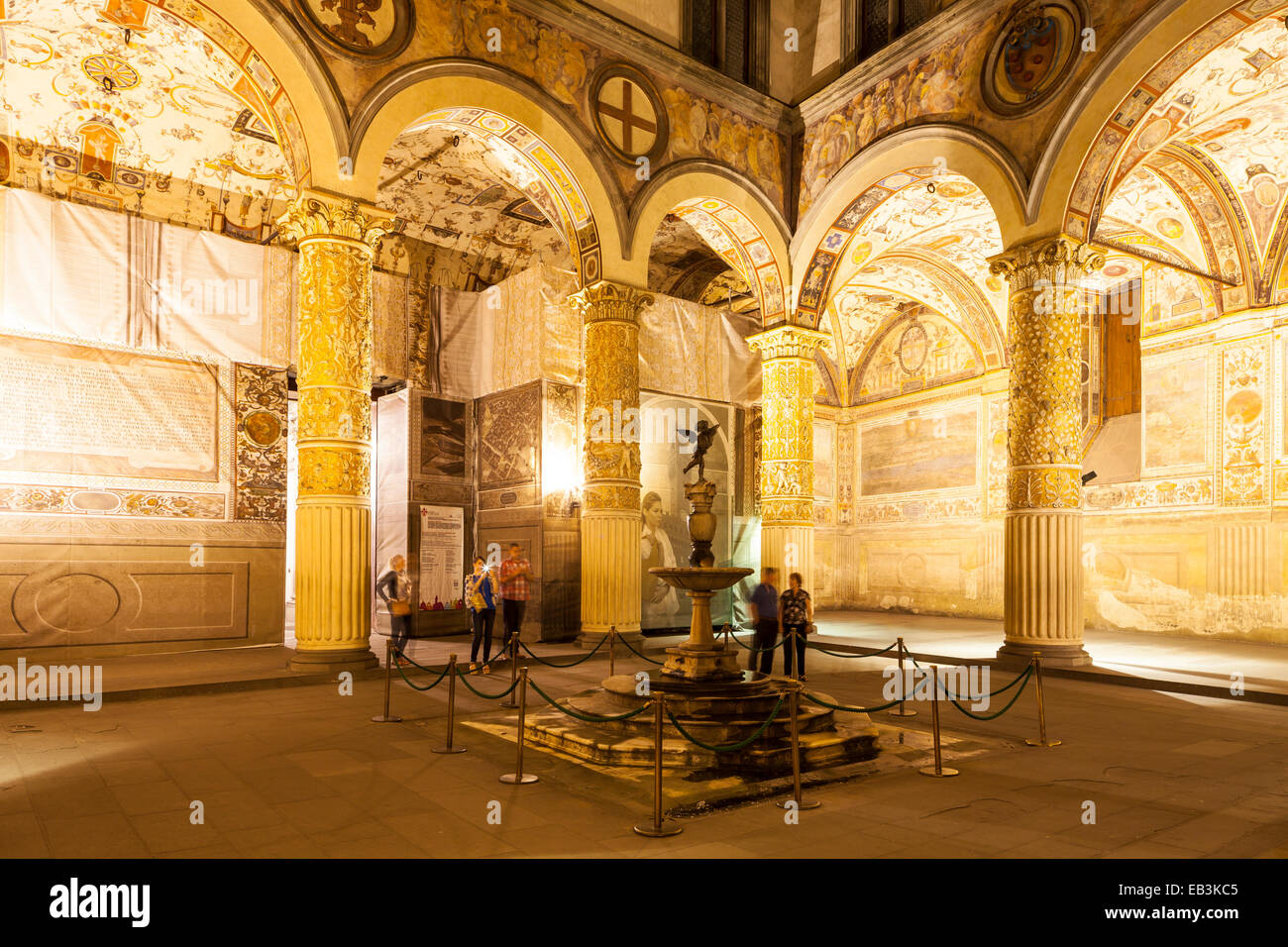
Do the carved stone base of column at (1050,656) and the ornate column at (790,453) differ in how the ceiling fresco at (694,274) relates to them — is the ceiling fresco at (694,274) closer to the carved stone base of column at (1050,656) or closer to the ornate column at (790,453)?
the ornate column at (790,453)

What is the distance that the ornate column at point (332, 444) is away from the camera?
9.10 metres

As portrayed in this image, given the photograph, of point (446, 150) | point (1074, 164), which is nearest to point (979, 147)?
point (1074, 164)

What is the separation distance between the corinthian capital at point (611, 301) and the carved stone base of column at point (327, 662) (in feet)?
18.8

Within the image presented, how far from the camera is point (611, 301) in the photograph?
12102 millimetres

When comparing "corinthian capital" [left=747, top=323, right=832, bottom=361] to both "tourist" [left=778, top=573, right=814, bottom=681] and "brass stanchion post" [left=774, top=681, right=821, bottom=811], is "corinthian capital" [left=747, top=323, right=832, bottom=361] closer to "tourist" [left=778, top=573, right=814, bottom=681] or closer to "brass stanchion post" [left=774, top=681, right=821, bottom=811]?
"tourist" [left=778, top=573, right=814, bottom=681]

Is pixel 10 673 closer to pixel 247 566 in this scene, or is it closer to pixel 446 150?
pixel 247 566

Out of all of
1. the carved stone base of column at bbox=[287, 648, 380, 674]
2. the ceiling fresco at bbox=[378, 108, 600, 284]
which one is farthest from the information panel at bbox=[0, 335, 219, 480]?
the ceiling fresco at bbox=[378, 108, 600, 284]

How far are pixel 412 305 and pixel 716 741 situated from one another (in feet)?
34.5

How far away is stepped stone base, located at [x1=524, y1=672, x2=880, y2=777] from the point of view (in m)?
5.70

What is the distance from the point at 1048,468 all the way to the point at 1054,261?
250 cm

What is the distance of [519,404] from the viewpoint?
13.9 metres

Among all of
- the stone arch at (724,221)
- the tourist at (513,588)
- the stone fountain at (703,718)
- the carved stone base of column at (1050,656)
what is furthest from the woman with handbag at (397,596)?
the carved stone base of column at (1050,656)

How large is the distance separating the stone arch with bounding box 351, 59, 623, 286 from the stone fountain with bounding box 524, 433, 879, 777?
5703mm

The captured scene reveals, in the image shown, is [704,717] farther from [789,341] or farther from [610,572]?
[789,341]
